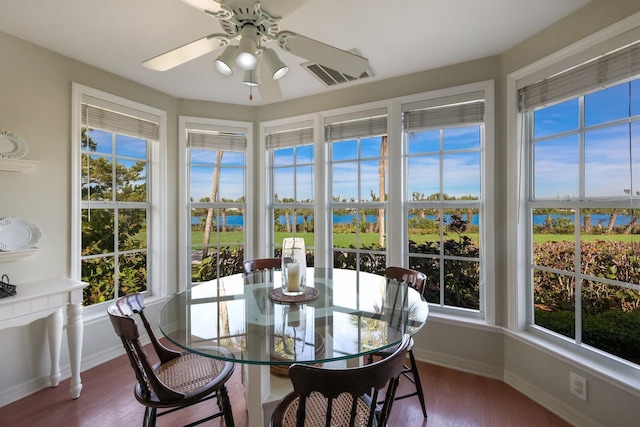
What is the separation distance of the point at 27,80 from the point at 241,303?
2.30 meters

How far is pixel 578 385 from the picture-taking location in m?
1.85

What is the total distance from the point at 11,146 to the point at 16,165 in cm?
18

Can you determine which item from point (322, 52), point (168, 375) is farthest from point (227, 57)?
point (168, 375)

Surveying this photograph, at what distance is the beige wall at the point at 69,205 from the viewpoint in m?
1.91

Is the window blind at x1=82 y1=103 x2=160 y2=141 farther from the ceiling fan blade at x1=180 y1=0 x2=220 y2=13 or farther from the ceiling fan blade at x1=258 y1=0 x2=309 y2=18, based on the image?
the ceiling fan blade at x1=258 y1=0 x2=309 y2=18

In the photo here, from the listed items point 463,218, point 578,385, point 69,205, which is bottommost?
point 578,385

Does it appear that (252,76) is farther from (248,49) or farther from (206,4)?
(206,4)

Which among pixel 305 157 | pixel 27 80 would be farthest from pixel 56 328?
pixel 305 157

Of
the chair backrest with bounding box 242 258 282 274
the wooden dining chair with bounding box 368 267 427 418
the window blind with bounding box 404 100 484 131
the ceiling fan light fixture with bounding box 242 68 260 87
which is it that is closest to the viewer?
the ceiling fan light fixture with bounding box 242 68 260 87

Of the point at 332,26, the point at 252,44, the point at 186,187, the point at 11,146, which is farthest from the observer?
the point at 186,187

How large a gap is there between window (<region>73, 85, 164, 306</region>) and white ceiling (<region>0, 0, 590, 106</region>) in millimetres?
479

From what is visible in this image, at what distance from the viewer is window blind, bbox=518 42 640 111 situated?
164 centimetres

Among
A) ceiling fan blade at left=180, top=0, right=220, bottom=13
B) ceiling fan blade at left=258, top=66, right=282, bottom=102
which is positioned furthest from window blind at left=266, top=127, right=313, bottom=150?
ceiling fan blade at left=180, top=0, right=220, bottom=13


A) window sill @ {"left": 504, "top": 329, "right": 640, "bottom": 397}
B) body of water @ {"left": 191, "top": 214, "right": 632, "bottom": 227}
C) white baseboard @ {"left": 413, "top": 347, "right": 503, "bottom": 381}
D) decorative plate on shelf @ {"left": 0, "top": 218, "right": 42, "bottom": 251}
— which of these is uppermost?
body of water @ {"left": 191, "top": 214, "right": 632, "bottom": 227}
